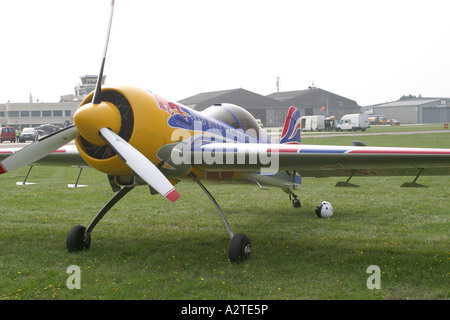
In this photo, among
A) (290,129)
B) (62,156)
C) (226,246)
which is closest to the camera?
(226,246)

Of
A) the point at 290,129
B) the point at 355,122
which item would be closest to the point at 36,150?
the point at 290,129

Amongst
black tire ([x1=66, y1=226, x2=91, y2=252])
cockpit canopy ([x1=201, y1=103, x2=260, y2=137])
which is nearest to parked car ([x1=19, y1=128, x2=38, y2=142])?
cockpit canopy ([x1=201, y1=103, x2=260, y2=137])

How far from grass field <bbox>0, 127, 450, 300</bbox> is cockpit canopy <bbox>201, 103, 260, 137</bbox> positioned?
201 centimetres

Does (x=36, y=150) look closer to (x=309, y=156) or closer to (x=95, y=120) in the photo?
(x=95, y=120)

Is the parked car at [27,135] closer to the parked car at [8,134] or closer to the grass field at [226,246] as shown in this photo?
the parked car at [8,134]

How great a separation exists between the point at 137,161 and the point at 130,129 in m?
0.59

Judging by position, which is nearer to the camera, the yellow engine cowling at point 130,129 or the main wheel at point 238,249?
the yellow engine cowling at point 130,129

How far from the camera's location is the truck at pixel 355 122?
63.6 metres

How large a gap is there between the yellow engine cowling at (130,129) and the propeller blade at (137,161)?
0.74 feet

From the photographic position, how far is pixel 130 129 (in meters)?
6.19

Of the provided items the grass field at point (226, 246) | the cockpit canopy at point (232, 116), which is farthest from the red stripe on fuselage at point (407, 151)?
the cockpit canopy at point (232, 116)

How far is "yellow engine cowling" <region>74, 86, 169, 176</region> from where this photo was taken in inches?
243

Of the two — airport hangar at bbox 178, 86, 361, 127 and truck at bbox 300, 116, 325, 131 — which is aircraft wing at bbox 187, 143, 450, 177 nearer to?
airport hangar at bbox 178, 86, 361, 127

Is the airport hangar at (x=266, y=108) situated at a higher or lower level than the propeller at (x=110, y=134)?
higher
